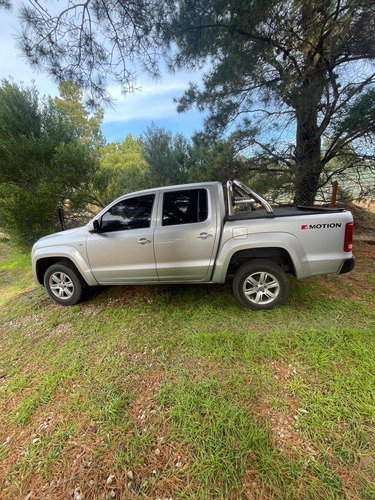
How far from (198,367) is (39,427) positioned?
54.8 inches

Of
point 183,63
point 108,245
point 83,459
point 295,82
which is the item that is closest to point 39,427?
point 83,459

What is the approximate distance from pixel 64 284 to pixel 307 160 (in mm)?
6061

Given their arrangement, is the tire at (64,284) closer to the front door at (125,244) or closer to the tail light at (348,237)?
the front door at (125,244)

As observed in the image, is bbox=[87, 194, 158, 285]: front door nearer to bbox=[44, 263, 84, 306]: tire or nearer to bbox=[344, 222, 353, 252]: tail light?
bbox=[44, 263, 84, 306]: tire

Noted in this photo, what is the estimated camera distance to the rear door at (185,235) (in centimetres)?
268

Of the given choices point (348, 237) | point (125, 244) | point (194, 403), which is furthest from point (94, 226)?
point (348, 237)

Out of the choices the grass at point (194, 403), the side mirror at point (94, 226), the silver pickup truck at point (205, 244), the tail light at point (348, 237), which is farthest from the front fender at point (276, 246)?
the side mirror at point (94, 226)

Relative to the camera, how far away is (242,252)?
8.82 ft

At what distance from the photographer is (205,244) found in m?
2.68

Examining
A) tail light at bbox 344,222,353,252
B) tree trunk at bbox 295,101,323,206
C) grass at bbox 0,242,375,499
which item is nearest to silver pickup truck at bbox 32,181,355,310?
tail light at bbox 344,222,353,252

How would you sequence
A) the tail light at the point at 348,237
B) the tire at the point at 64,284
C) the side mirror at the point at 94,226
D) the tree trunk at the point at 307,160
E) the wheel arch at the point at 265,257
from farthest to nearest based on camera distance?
1. the tree trunk at the point at 307,160
2. the tire at the point at 64,284
3. the side mirror at the point at 94,226
4. the wheel arch at the point at 265,257
5. the tail light at the point at 348,237

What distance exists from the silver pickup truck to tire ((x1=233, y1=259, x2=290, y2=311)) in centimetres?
1

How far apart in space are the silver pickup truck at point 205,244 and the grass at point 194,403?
1.73ft

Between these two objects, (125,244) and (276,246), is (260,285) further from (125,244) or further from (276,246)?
(125,244)
